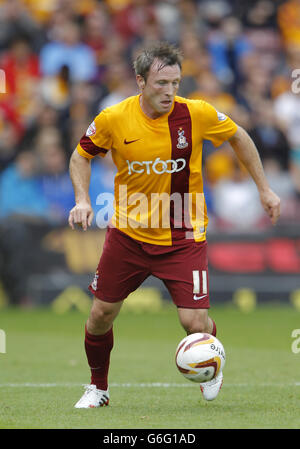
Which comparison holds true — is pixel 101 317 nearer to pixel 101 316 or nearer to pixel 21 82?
pixel 101 316

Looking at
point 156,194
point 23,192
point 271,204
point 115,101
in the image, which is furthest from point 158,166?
point 115,101

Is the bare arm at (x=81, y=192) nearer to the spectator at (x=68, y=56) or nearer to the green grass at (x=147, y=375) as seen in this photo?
the green grass at (x=147, y=375)

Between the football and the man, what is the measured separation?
223 mm

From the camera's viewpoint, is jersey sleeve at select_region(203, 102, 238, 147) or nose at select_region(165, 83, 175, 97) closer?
nose at select_region(165, 83, 175, 97)

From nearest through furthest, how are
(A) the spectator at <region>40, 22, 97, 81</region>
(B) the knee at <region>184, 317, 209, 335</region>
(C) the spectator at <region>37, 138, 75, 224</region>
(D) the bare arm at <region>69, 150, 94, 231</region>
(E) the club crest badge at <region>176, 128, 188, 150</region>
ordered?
1. (D) the bare arm at <region>69, 150, 94, 231</region>
2. (B) the knee at <region>184, 317, 209, 335</region>
3. (E) the club crest badge at <region>176, 128, 188, 150</region>
4. (C) the spectator at <region>37, 138, 75, 224</region>
5. (A) the spectator at <region>40, 22, 97, 81</region>

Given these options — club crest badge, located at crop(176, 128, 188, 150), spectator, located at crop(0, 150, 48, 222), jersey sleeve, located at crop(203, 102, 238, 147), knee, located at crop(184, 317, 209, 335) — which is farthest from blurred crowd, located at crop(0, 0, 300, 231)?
knee, located at crop(184, 317, 209, 335)

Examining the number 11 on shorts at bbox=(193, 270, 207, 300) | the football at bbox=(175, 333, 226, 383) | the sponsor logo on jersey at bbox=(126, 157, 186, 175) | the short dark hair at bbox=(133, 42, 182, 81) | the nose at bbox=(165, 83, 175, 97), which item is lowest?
the football at bbox=(175, 333, 226, 383)

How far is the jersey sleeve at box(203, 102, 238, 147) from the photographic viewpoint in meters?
7.02

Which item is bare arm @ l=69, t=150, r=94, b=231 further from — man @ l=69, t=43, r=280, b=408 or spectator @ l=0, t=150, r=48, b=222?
spectator @ l=0, t=150, r=48, b=222

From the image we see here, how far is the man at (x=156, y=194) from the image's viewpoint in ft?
22.6

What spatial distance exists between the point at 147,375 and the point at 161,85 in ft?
9.91

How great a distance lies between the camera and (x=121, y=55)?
17391mm
